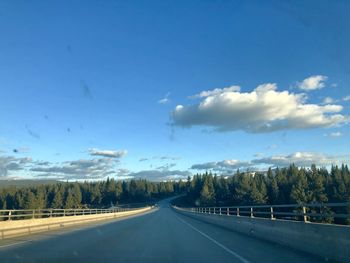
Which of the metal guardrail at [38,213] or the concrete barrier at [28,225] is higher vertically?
the metal guardrail at [38,213]

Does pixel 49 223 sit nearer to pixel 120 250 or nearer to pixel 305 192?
pixel 120 250

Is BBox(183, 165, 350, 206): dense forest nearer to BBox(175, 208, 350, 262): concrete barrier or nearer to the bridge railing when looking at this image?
the bridge railing

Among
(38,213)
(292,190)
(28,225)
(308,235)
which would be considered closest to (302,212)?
(308,235)

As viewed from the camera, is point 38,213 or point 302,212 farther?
point 38,213

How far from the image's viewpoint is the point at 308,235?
16.0 m

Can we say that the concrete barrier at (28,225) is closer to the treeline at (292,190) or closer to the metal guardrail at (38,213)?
the metal guardrail at (38,213)

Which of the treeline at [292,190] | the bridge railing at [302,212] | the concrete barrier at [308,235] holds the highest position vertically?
the treeline at [292,190]

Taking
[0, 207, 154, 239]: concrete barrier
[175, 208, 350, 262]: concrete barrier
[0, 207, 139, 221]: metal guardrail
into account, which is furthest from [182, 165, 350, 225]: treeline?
[175, 208, 350, 262]: concrete barrier

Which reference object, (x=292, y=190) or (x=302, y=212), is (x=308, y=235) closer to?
(x=302, y=212)

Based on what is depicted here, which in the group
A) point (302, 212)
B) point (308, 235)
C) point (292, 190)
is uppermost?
point (292, 190)

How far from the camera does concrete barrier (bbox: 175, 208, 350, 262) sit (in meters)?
13.1

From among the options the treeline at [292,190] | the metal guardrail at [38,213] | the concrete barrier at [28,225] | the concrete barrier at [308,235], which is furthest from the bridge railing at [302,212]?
the treeline at [292,190]

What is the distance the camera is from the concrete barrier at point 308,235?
13109 millimetres

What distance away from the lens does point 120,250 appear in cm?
1661
